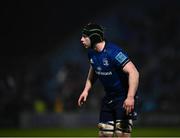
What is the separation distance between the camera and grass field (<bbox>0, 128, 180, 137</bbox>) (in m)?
16.2

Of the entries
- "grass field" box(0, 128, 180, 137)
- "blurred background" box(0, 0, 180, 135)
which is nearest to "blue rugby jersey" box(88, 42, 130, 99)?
"grass field" box(0, 128, 180, 137)

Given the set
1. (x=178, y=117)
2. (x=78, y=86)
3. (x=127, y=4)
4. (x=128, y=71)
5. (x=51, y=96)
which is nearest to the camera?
(x=128, y=71)

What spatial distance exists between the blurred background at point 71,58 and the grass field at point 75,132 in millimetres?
1149

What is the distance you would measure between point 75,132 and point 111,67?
989 cm

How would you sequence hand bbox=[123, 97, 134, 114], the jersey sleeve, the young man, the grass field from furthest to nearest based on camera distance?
the grass field → the young man → the jersey sleeve → hand bbox=[123, 97, 134, 114]

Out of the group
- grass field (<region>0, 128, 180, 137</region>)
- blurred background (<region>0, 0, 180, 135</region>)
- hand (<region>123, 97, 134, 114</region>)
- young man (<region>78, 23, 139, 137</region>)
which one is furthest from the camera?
blurred background (<region>0, 0, 180, 135</region>)

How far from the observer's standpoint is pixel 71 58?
24.3 m

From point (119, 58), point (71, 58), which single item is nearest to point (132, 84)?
point (119, 58)

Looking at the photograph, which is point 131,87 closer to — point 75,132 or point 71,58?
point 75,132

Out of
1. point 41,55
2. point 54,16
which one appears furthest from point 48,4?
point 41,55

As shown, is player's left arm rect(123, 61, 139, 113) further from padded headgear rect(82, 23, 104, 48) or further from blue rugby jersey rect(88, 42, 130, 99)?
padded headgear rect(82, 23, 104, 48)

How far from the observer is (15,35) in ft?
84.6

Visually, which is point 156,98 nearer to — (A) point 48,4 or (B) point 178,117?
(B) point 178,117

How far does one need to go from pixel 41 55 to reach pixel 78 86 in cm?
438
